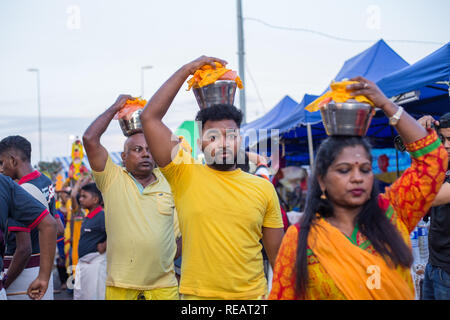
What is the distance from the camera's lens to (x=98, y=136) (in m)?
3.53

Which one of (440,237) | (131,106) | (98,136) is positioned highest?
(131,106)

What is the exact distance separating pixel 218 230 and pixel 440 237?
1914 mm

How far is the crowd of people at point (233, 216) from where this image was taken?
2037 mm

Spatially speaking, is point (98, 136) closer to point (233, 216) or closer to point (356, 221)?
point (233, 216)

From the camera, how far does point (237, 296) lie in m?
2.64

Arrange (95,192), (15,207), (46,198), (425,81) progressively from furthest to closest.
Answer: (95,192)
(425,81)
(46,198)
(15,207)

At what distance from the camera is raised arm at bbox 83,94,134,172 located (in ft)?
11.5

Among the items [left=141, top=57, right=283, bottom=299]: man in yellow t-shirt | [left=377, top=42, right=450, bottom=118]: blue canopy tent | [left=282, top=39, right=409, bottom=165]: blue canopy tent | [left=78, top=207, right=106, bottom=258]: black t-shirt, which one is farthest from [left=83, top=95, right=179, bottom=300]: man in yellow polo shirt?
[left=282, top=39, right=409, bottom=165]: blue canopy tent

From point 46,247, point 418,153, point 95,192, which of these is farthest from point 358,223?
point 95,192

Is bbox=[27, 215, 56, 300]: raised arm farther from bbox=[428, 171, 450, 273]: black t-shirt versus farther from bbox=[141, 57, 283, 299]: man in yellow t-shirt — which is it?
bbox=[428, 171, 450, 273]: black t-shirt
